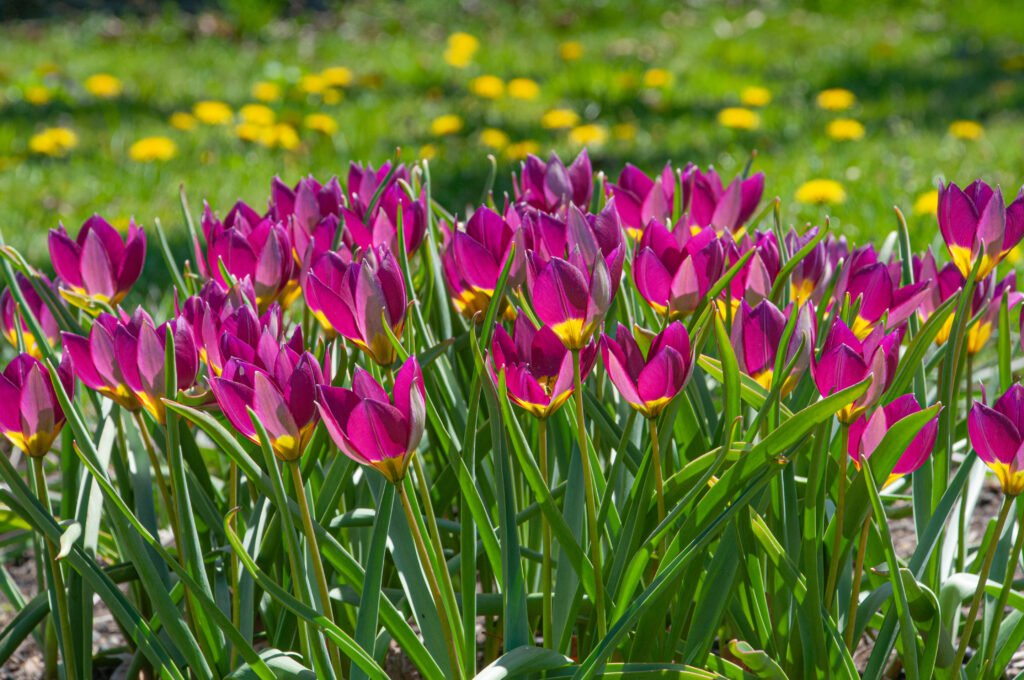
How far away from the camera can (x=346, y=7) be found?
723 centimetres

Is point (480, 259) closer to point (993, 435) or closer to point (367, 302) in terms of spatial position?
point (367, 302)

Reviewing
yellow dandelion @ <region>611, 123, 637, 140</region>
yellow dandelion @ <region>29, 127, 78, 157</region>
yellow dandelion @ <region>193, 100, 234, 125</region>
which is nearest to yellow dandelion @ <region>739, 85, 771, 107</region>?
yellow dandelion @ <region>611, 123, 637, 140</region>

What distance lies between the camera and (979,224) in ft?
3.62

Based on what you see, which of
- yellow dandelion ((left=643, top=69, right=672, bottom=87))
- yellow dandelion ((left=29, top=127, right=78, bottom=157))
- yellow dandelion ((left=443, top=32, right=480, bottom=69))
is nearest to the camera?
yellow dandelion ((left=29, top=127, right=78, bottom=157))

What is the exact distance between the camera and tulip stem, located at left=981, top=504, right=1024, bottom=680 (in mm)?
994

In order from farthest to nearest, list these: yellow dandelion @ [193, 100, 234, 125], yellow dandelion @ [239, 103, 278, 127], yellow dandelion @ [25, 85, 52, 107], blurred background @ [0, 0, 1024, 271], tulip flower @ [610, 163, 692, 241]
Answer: yellow dandelion @ [25, 85, 52, 107], yellow dandelion @ [193, 100, 234, 125], yellow dandelion @ [239, 103, 278, 127], blurred background @ [0, 0, 1024, 271], tulip flower @ [610, 163, 692, 241]

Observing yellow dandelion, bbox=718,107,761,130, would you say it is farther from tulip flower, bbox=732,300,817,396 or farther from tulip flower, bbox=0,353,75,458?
tulip flower, bbox=0,353,75,458

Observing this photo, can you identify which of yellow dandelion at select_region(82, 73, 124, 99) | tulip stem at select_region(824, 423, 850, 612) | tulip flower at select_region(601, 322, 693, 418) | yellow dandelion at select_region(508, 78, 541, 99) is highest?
yellow dandelion at select_region(82, 73, 124, 99)

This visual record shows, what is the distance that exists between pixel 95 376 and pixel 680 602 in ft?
2.11

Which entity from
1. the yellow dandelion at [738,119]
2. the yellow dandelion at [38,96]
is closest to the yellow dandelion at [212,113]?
the yellow dandelion at [38,96]

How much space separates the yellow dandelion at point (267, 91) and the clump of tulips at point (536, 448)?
3560 mm

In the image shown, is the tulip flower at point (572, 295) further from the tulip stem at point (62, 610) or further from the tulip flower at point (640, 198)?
the tulip stem at point (62, 610)

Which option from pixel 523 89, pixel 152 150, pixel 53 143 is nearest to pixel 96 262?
pixel 152 150

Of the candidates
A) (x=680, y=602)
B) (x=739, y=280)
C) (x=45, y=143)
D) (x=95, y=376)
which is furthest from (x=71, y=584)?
(x=45, y=143)
